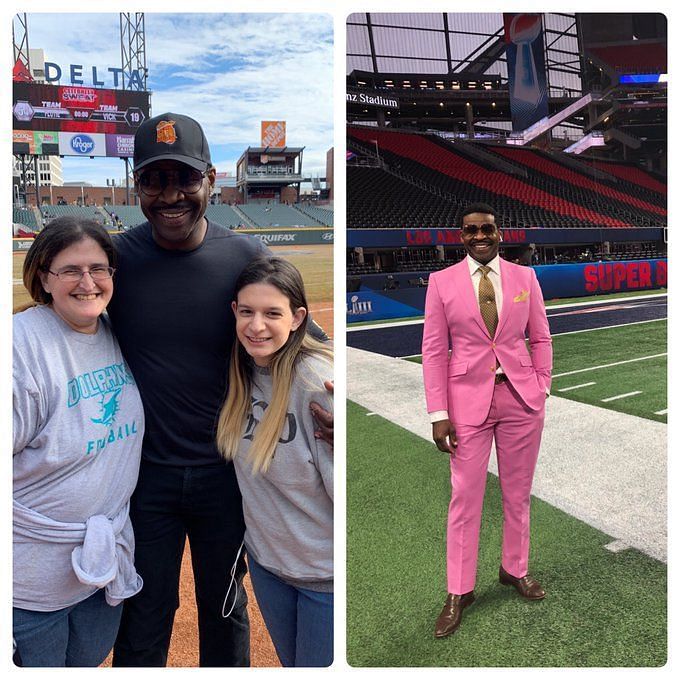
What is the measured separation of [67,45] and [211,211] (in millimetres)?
550

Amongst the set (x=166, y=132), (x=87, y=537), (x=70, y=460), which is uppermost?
(x=166, y=132)

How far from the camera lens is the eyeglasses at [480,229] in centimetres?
114

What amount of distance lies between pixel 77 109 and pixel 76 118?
0.07ft

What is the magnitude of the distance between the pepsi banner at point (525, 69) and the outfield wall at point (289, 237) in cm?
65

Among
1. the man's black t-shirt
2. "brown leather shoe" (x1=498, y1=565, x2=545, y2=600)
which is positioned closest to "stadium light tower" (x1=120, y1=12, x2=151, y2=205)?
the man's black t-shirt

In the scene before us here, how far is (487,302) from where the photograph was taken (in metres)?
1.15

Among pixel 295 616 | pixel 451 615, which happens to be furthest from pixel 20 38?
pixel 451 615

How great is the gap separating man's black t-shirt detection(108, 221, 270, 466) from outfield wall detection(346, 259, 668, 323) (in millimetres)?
301

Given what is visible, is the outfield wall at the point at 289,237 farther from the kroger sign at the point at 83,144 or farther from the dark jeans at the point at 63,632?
the dark jeans at the point at 63,632

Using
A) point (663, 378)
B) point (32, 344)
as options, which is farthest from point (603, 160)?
point (32, 344)

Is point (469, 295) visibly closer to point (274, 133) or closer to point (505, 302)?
point (505, 302)

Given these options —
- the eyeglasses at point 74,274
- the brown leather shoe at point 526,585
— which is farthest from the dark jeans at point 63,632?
the brown leather shoe at point 526,585

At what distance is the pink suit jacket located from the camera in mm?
1141

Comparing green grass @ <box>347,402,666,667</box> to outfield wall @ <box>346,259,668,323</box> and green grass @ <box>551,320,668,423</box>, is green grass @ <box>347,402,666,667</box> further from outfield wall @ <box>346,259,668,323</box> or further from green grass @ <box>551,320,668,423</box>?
green grass @ <box>551,320,668,423</box>
